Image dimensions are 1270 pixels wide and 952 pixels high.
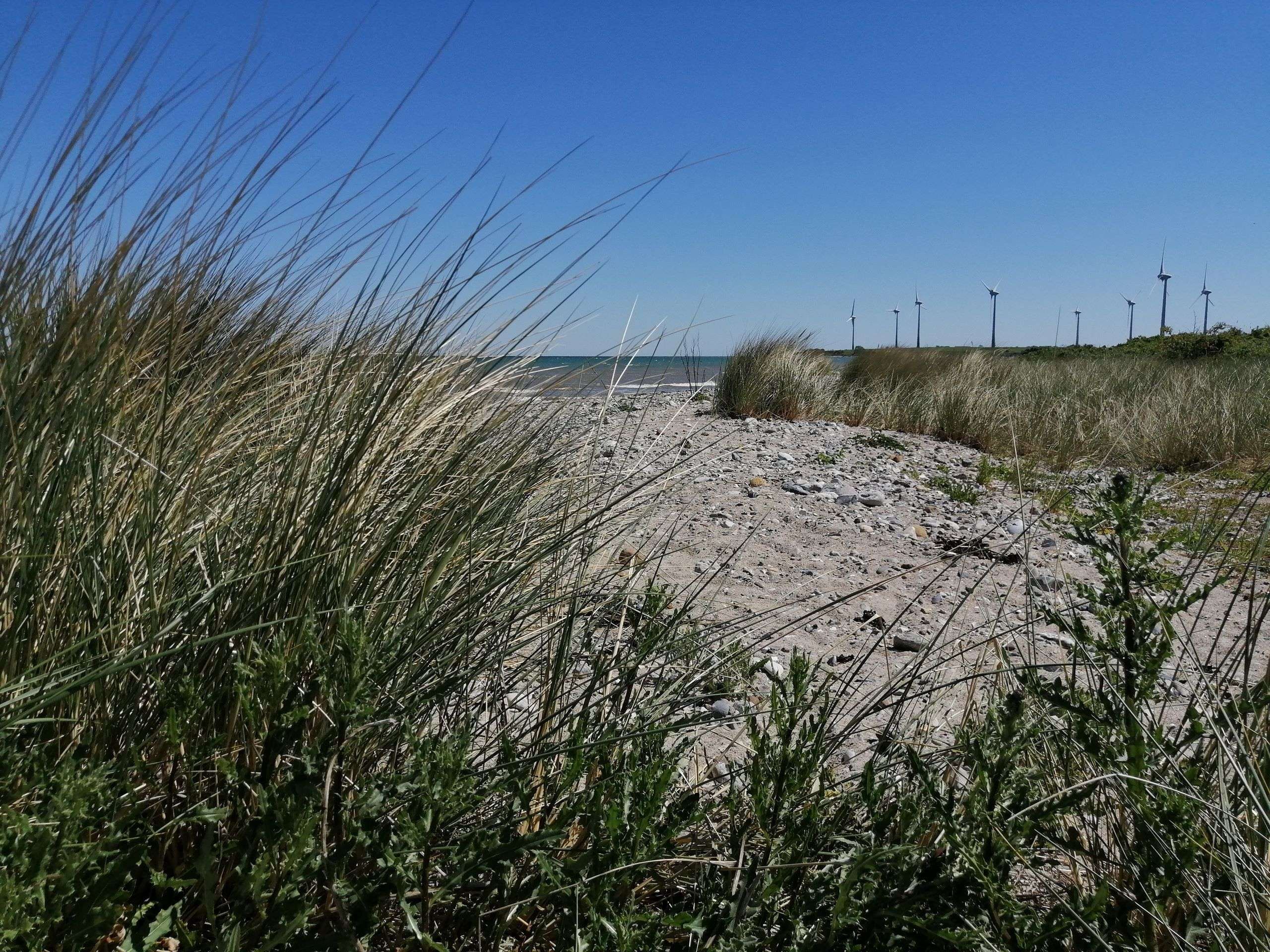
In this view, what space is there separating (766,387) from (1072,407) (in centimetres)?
337

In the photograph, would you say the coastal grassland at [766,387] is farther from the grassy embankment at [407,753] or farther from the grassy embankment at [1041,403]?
the grassy embankment at [407,753]

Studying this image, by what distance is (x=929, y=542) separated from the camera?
177 inches

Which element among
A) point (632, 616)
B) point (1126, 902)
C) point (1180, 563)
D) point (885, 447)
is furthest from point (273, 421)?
point (885, 447)

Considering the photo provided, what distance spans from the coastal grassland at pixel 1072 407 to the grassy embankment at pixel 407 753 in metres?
3.66

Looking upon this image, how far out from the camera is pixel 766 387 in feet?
32.3

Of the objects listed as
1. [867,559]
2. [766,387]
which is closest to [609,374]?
[867,559]

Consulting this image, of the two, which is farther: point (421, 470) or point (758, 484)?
point (758, 484)

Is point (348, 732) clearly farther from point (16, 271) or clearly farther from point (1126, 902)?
point (16, 271)

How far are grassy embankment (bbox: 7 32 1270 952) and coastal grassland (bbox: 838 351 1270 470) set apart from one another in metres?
3.66

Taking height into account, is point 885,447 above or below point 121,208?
below

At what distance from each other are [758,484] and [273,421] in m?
4.06

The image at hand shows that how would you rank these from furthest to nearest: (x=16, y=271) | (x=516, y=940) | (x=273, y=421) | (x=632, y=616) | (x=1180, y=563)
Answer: (x=1180, y=563) → (x=632, y=616) → (x=273, y=421) → (x=16, y=271) → (x=516, y=940)

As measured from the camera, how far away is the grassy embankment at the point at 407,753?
100cm

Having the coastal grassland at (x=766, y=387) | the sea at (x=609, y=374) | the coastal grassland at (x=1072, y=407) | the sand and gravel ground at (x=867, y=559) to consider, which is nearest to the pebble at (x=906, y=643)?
the sand and gravel ground at (x=867, y=559)
